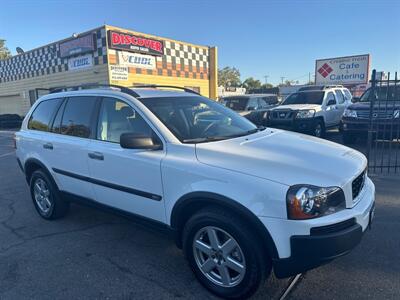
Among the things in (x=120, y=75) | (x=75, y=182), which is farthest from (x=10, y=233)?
(x=120, y=75)

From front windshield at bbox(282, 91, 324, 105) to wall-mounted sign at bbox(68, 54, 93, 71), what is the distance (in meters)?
9.78

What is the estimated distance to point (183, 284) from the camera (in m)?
2.80

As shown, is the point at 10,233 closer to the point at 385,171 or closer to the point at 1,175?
the point at 1,175

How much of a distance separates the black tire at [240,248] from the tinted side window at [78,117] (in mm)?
1708

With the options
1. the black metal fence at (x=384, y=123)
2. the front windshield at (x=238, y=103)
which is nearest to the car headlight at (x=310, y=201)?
the black metal fence at (x=384, y=123)

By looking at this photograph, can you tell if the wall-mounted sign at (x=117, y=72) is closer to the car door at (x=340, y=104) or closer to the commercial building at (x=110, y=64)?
the commercial building at (x=110, y=64)

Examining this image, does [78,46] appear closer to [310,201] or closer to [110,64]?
[110,64]

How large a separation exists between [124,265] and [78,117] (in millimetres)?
1767

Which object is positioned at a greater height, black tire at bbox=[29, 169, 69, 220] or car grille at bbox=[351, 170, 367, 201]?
car grille at bbox=[351, 170, 367, 201]

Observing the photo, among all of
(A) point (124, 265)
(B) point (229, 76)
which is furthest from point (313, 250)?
(B) point (229, 76)

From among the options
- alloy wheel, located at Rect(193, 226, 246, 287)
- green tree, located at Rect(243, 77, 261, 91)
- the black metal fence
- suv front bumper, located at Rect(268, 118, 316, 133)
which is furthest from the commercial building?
green tree, located at Rect(243, 77, 261, 91)

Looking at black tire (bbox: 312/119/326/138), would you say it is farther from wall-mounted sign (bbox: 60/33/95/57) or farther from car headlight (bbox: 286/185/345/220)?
wall-mounted sign (bbox: 60/33/95/57)

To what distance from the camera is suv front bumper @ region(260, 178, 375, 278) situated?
7.14 ft

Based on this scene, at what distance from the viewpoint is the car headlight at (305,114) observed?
9289 mm
